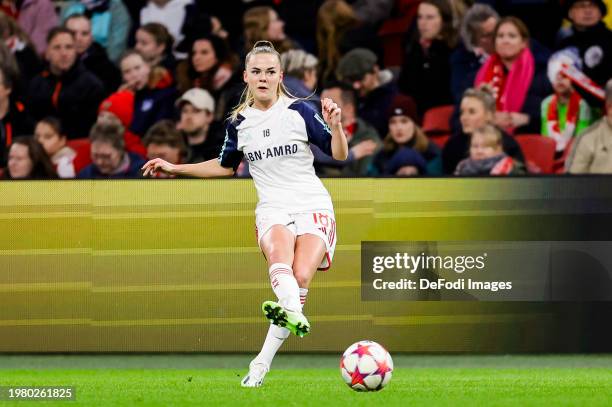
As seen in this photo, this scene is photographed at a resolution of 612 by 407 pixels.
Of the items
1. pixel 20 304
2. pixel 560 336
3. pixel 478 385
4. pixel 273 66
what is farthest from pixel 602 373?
pixel 20 304

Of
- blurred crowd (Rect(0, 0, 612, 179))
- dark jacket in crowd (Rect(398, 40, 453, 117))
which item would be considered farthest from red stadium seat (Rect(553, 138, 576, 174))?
dark jacket in crowd (Rect(398, 40, 453, 117))

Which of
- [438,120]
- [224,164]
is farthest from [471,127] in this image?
[224,164]

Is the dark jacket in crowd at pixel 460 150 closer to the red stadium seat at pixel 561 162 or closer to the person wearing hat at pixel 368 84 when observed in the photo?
the red stadium seat at pixel 561 162

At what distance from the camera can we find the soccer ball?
7168 mm

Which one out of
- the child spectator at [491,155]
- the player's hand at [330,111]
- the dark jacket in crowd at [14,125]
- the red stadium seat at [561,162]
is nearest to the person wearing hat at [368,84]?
the child spectator at [491,155]

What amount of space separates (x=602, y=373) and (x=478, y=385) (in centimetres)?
185

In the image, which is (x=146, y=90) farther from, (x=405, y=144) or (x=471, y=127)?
(x=471, y=127)

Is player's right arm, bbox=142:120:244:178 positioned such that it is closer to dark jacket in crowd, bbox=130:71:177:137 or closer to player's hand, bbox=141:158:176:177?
player's hand, bbox=141:158:176:177

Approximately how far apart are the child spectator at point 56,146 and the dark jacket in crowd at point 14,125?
0.23 metres

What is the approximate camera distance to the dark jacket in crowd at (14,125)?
1259 centimetres

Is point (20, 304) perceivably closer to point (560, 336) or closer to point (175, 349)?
point (175, 349)

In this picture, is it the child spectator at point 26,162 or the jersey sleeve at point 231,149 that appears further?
the child spectator at point 26,162

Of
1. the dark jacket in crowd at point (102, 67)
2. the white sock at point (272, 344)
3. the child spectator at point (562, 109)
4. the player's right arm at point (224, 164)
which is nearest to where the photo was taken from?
the white sock at point (272, 344)

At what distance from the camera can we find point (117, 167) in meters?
12.2
